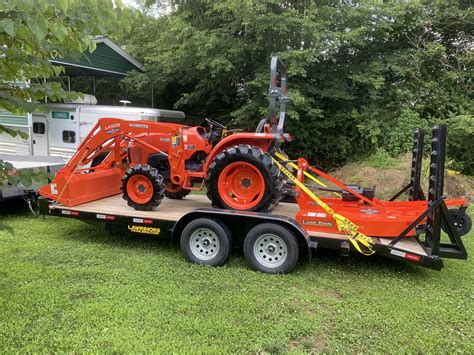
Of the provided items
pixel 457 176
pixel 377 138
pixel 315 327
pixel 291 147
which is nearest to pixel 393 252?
pixel 315 327

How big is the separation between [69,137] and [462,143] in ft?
34.1

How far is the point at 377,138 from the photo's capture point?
35.5 ft

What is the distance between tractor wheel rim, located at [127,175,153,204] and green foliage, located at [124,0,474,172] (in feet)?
15.8

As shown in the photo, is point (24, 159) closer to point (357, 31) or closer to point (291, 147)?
point (291, 147)

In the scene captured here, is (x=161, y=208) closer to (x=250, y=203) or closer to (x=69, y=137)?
(x=250, y=203)

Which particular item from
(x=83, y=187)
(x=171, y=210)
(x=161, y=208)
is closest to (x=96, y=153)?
(x=83, y=187)

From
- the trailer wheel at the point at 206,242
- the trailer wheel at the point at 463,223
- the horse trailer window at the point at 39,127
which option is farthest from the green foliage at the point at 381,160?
the horse trailer window at the point at 39,127

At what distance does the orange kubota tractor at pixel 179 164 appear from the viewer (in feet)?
17.4

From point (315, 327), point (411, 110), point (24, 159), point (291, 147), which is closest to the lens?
point (315, 327)

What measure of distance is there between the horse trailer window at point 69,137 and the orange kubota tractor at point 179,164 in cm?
524

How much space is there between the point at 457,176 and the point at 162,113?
296 inches

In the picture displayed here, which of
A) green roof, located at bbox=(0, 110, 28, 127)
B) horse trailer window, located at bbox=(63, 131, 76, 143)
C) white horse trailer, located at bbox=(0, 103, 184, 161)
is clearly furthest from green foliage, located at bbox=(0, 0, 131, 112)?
green roof, located at bbox=(0, 110, 28, 127)

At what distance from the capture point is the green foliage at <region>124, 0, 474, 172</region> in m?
9.87

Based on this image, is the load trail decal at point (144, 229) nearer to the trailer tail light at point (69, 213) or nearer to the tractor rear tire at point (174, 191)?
→ the trailer tail light at point (69, 213)
